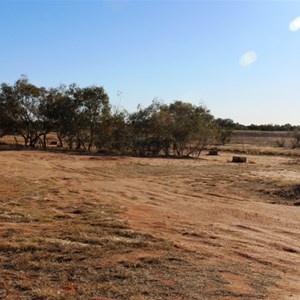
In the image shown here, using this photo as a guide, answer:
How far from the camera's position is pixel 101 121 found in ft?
131

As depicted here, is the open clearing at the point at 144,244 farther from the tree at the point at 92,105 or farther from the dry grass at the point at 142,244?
the tree at the point at 92,105

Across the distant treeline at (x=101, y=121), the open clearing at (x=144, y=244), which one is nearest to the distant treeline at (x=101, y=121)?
the distant treeline at (x=101, y=121)

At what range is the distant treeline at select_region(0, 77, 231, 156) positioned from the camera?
39.5 metres

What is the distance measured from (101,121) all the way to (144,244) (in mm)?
33020

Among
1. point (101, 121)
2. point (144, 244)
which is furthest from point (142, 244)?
point (101, 121)

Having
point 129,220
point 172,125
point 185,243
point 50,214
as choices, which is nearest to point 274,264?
point 185,243

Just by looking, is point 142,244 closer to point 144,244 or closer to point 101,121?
point 144,244

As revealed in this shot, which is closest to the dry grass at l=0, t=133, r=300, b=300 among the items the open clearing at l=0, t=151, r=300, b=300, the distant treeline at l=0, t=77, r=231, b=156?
the open clearing at l=0, t=151, r=300, b=300

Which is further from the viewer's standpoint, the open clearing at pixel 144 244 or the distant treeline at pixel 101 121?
the distant treeline at pixel 101 121

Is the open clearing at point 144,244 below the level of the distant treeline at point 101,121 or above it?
below

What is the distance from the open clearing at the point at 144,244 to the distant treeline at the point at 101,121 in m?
23.7

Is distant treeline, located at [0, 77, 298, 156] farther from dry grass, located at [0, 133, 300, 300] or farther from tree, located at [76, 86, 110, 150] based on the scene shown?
dry grass, located at [0, 133, 300, 300]

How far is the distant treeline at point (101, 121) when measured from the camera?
39469mm

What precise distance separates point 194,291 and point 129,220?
4.57 m
